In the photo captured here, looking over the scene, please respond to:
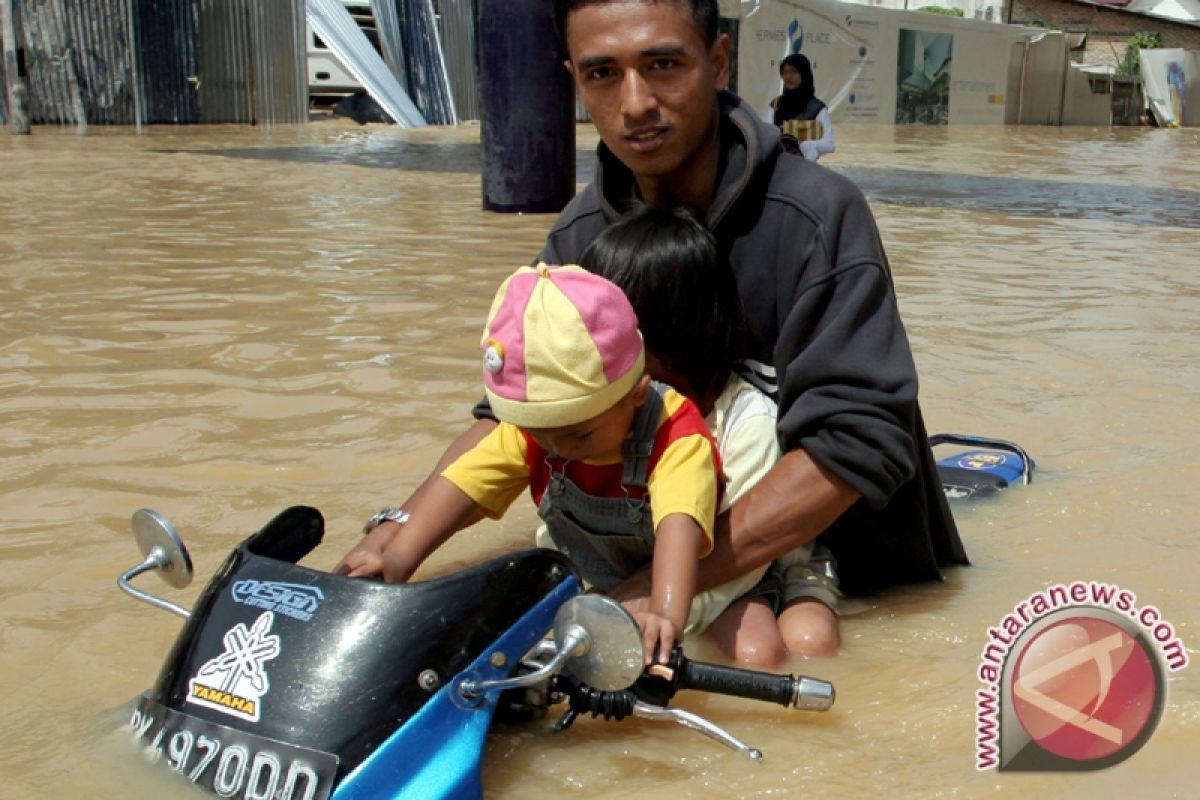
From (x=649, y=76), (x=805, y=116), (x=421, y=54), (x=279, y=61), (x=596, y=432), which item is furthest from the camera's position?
(x=421, y=54)

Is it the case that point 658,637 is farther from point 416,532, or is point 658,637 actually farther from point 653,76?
point 653,76

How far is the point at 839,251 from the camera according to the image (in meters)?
2.35

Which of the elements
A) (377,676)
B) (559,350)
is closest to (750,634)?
(559,350)

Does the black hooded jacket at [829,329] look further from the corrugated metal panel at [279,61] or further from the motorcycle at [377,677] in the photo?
the corrugated metal panel at [279,61]

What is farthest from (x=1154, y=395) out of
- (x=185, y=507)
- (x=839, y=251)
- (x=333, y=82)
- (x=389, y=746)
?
(x=333, y=82)

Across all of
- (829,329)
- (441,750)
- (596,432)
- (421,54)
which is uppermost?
(421,54)

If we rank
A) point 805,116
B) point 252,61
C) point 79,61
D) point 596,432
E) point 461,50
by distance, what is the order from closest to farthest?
point 596,432, point 805,116, point 79,61, point 252,61, point 461,50

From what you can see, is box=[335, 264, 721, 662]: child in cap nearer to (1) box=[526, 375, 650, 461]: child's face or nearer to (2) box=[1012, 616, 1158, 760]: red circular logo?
(1) box=[526, 375, 650, 461]: child's face

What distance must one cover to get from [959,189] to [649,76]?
10320 mm

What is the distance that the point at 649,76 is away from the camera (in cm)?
246

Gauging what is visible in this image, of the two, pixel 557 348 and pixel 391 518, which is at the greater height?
pixel 557 348

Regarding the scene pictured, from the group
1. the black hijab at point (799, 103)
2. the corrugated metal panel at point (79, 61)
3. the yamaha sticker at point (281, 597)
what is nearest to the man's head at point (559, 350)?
the yamaha sticker at point (281, 597)

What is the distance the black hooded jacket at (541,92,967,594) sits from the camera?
7.46ft

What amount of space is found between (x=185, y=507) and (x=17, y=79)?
586 inches
